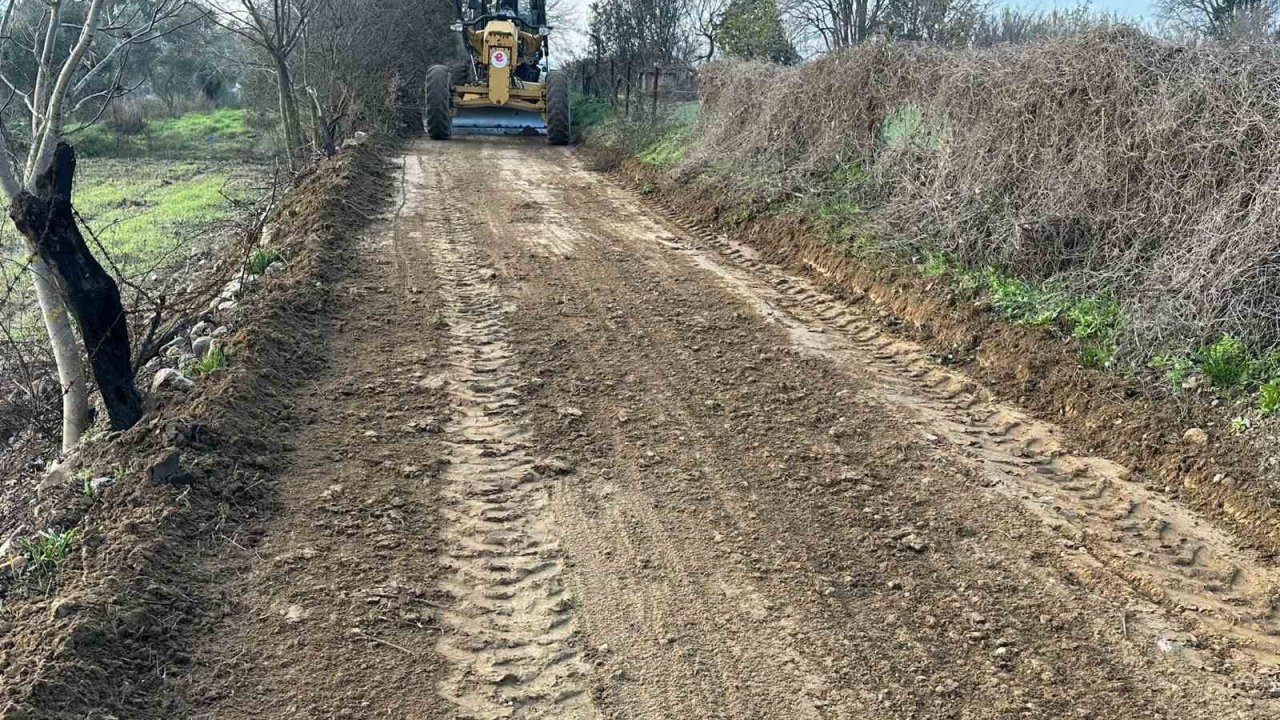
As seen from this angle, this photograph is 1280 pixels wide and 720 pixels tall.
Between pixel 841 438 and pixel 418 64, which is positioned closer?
pixel 841 438

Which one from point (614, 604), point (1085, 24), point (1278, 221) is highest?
point (1085, 24)

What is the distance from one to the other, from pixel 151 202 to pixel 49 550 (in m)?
15.4

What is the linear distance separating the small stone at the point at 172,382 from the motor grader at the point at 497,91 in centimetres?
1434

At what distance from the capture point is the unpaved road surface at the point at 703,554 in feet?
9.69

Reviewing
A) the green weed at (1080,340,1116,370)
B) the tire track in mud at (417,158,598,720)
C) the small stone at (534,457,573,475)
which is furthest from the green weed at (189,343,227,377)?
the green weed at (1080,340,1116,370)

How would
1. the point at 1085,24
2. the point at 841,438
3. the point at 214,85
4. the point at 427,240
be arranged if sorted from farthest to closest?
the point at 214,85
the point at 427,240
the point at 1085,24
the point at 841,438

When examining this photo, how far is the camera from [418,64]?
76.8ft

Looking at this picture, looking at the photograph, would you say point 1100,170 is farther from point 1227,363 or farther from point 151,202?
point 151,202

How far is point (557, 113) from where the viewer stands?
61.3 feet

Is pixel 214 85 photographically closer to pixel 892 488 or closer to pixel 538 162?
pixel 538 162

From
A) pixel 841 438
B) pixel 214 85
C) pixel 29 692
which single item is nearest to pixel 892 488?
pixel 841 438

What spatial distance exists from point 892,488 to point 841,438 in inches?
22.1

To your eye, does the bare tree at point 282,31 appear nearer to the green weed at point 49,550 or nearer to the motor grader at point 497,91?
the motor grader at point 497,91

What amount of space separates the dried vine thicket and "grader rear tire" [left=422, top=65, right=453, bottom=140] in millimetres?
11565
